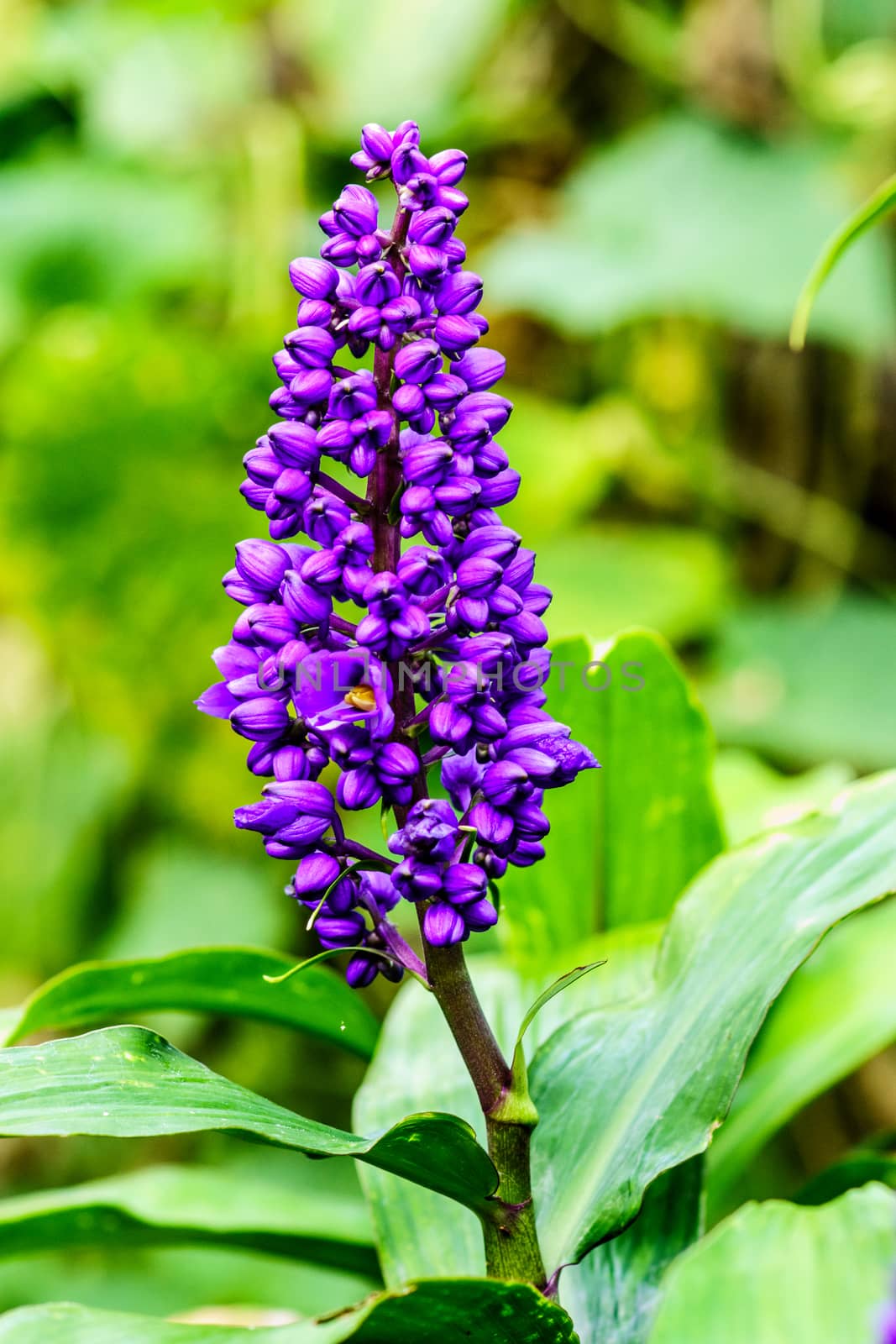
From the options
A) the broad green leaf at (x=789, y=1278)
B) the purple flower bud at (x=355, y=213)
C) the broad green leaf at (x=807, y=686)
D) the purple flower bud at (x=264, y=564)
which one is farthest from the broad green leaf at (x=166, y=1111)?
the broad green leaf at (x=807, y=686)

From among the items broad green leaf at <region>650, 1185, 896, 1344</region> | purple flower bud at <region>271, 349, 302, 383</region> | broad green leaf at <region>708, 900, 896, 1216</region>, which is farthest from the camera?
broad green leaf at <region>708, 900, 896, 1216</region>

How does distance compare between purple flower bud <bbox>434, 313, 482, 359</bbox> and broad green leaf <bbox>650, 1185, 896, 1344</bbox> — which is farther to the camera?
purple flower bud <bbox>434, 313, 482, 359</bbox>

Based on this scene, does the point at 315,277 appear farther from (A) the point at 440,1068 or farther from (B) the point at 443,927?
(A) the point at 440,1068

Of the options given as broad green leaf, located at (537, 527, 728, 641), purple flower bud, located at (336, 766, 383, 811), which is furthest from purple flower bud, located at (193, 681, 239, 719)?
broad green leaf, located at (537, 527, 728, 641)

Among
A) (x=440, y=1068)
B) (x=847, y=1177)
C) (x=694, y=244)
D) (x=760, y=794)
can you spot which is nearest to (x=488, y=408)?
(x=440, y=1068)

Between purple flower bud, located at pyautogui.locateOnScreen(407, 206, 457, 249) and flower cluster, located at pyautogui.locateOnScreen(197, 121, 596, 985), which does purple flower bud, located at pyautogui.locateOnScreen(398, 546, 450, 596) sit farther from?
purple flower bud, located at pyautogui.locateOnScreen(407, 206, 457, 249)

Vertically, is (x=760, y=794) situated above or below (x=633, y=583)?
below

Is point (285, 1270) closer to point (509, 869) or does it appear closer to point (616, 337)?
point (509, 869)

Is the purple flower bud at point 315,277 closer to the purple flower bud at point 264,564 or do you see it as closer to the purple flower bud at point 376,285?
the purple flower bud at point 376,285
